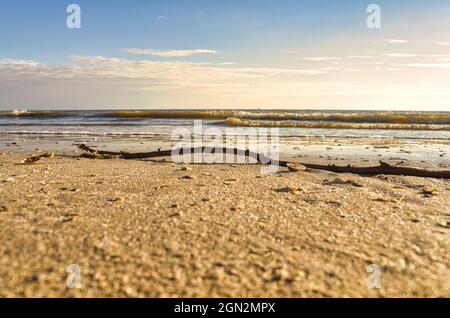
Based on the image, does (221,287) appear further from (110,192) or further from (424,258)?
(110,192)

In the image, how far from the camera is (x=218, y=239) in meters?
3.67

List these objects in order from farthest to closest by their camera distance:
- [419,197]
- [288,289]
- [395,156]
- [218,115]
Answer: [218,115] < [395,156] < [419,197] < [288,289]

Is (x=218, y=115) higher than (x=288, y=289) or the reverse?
higher

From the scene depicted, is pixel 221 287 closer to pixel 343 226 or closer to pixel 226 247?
pixel 226 247

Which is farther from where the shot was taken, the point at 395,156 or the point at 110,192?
the point at 395,156

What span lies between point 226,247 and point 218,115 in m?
37.5

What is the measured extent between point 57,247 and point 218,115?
123 ft

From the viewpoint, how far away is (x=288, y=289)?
9.43ft

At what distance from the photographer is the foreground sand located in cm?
292

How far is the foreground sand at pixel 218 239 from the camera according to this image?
2.92m
